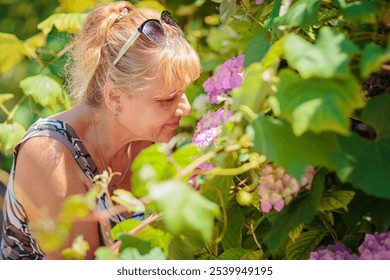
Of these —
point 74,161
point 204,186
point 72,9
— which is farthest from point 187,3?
point 204,186

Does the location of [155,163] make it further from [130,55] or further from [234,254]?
[130,55]

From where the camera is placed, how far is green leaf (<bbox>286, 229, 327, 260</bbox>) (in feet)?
4.38

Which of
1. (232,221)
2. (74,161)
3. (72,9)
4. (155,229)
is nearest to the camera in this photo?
(155,229)

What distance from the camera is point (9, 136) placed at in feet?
8.29

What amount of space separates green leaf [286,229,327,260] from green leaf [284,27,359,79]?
0.46 metres

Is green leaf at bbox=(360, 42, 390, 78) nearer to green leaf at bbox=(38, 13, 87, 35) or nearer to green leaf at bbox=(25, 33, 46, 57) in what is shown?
green leaf at bbox=(38, 13, 87, 35)

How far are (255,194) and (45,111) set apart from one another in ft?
5.02

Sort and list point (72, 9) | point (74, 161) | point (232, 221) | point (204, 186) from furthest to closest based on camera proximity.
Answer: point (72, 9) < point (74, 161) < point (232, 221) < point (204, 186)

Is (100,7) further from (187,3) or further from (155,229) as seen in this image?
(155,229)

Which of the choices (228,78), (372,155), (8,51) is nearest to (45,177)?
(228,78)

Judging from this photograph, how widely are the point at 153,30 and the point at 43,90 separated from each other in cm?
72

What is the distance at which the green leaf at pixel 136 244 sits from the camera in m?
1.15

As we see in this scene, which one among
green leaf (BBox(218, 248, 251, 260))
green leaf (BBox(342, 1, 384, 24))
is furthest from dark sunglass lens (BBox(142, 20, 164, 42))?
green leaf (BBox(342, 1, 384, 24))

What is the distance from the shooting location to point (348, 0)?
1224 millimetres
